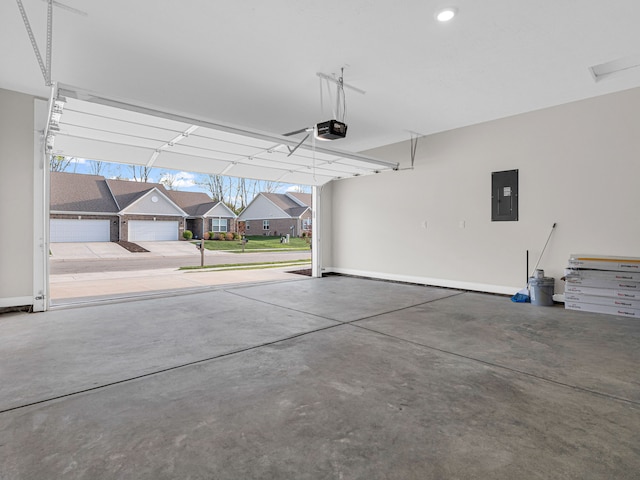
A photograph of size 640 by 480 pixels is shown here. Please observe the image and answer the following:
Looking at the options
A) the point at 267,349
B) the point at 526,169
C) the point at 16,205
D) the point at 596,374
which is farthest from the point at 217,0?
the point at 526,169

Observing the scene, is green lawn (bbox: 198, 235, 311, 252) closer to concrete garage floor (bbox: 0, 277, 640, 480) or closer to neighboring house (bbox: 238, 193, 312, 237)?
neighboring house (bbox: 238, 193, 312, 237)

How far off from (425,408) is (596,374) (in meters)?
1.58

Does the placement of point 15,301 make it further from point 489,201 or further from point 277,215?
point 277,215

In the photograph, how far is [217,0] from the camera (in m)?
3.02

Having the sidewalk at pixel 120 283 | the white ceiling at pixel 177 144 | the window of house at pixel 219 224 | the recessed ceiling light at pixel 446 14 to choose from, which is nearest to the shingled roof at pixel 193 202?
the window of house at pixel 219 224

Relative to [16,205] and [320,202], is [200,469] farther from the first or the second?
[320,202]

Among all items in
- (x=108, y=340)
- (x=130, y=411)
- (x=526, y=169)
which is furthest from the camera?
(x=526, y=169)

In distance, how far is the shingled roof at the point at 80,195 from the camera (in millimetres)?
16672

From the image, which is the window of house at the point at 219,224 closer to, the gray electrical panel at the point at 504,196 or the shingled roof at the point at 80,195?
the shingled roof at the point at 80,195

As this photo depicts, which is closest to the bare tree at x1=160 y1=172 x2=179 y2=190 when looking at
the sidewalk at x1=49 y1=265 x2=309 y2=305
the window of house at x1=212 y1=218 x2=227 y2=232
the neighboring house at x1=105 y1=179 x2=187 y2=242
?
Answer: the neighboring house at x1=105 y1=179 x2=187 y2=242

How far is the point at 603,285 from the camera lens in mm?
4770

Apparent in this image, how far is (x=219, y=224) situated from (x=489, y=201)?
1736cm

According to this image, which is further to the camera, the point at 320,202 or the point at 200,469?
the point at 320,202

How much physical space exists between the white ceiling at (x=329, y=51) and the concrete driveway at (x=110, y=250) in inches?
424
